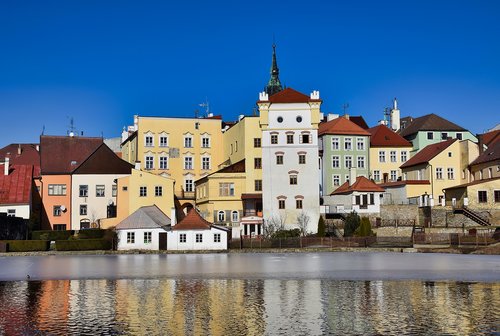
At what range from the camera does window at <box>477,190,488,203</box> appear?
69.0 m

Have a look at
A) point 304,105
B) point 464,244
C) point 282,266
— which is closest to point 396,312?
point 282,266

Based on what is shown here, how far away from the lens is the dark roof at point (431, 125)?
93.6 metres

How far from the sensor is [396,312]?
21.5 metres

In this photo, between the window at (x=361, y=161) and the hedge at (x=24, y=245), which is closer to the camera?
the hedge at (x=24, y=245)

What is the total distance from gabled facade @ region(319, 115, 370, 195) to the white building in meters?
10.8

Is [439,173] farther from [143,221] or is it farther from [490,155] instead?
[143,221]

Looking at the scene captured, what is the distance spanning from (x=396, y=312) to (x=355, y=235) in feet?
145

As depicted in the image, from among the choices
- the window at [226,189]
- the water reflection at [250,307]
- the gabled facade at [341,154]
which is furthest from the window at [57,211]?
the water reflection at [250,307]

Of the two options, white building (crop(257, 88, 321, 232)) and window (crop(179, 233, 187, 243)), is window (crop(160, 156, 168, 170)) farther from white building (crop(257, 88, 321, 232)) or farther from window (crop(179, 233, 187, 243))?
window (crop(179, 233, 187, 243))

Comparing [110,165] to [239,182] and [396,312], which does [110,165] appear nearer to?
[239,182]

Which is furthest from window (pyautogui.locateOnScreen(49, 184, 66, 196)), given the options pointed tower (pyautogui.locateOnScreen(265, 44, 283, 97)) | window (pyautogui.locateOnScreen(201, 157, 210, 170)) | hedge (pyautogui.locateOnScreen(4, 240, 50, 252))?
pointed tower (pyautogui.locateOnScreen(265, 44, 283, 97))

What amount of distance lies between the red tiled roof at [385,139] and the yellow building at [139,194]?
3123 centimetres

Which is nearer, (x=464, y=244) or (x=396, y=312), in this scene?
(x=396, y=312)

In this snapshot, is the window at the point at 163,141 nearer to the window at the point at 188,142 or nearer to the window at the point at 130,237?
the window at the point at 188,142
